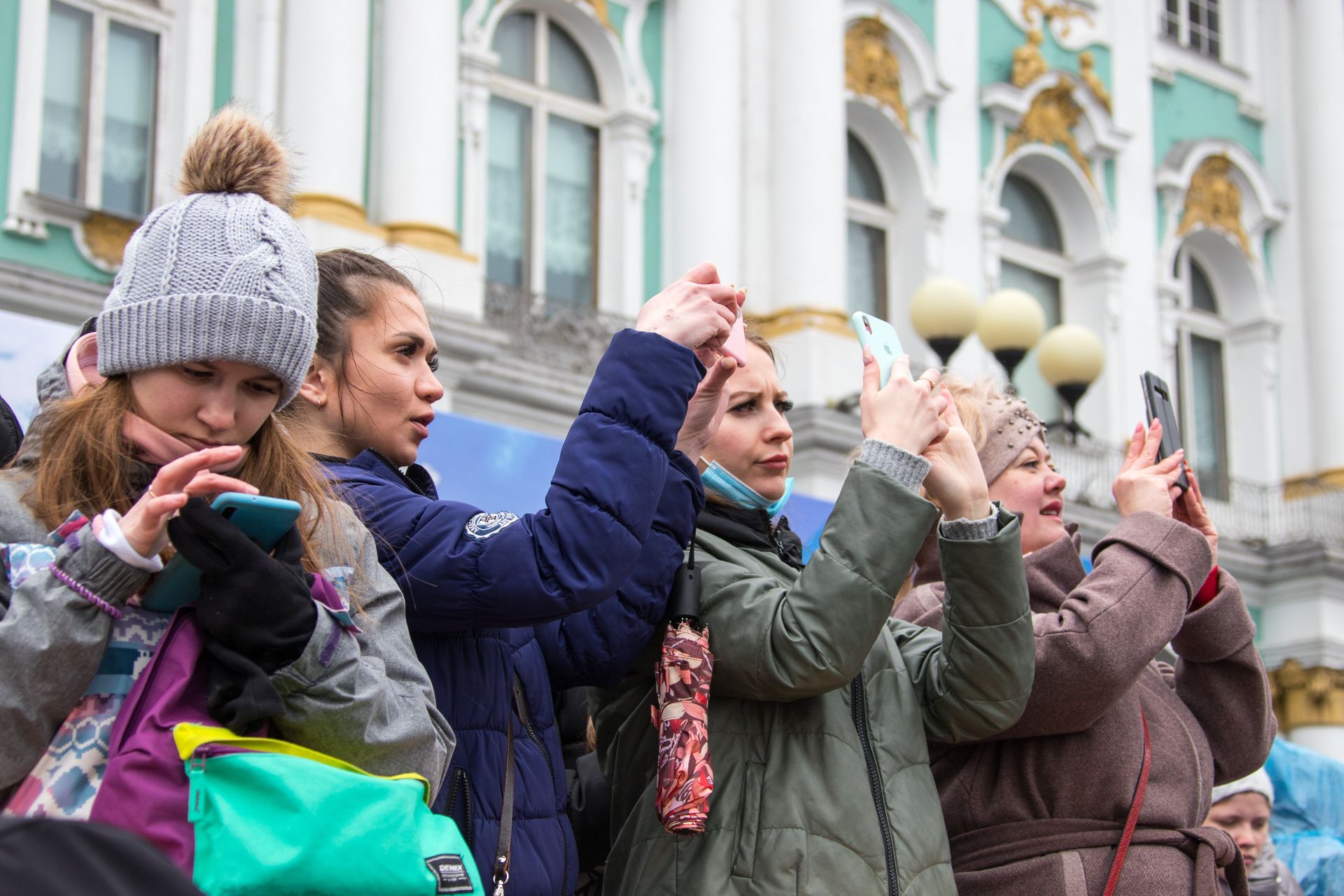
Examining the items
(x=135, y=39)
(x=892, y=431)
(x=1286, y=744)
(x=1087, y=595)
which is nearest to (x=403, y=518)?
(x=892, y=431)

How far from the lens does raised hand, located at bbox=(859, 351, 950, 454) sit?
120 inches

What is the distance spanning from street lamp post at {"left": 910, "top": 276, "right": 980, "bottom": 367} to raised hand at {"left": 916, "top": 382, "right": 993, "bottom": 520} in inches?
292

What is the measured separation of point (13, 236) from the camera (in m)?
10.8

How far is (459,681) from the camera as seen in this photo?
2.71m

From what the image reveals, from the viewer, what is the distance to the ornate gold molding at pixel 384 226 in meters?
11.5

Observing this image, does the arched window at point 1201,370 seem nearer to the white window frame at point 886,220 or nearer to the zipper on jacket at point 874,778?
the white window frame at point 886,220

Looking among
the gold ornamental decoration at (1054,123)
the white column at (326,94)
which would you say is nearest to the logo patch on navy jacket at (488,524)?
the white column at (326,94)

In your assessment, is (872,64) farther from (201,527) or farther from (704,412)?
(201,527)

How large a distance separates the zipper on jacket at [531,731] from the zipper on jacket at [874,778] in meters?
0.49

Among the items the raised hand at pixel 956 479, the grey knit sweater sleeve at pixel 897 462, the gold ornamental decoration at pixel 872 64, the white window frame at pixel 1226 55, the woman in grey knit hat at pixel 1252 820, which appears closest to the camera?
the grey knit sweater sleeve at pixel 897 462

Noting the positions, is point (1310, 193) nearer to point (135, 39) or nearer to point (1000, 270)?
point (1000, 270)

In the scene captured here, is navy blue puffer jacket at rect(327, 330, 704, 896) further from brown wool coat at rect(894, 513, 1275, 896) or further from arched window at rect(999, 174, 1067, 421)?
arched window at rect(999, 174, 1067, 421)

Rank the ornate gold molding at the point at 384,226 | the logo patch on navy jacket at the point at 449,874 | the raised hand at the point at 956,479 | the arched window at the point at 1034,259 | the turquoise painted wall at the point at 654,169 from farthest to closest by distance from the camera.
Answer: the arched window at the point at 1034,259, the turquoise painted wall at the point at 654,169, the ornate gold molding at the point at 384,226, the raised hand at the point at 956,479, the logo patch on navy jacket at the point at 449,874

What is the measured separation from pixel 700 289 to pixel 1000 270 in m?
14.2
